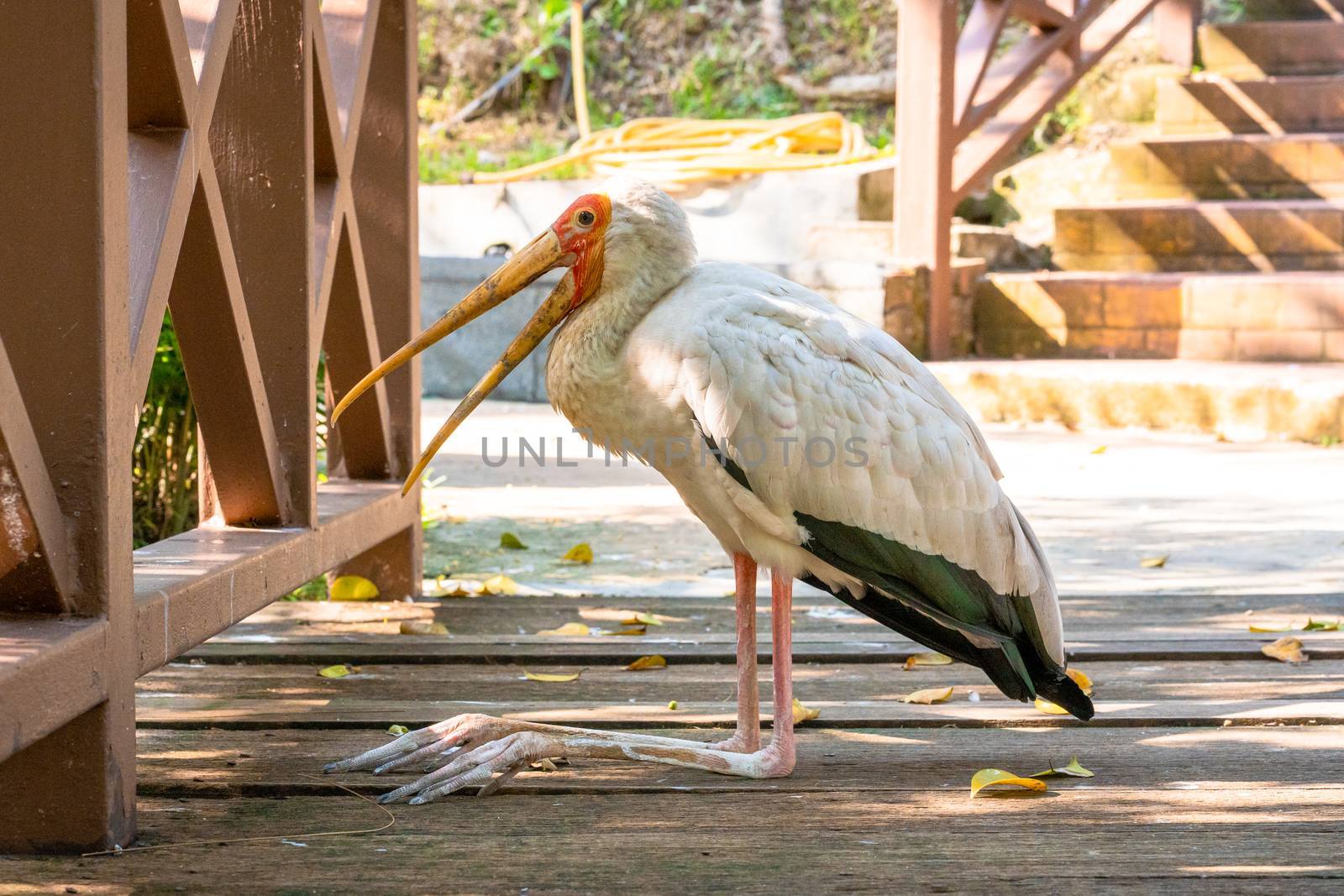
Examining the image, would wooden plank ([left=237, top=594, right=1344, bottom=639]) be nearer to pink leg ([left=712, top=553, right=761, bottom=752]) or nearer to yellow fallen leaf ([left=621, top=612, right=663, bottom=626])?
yellow fallen leaf ([left=621, top=612, right=663, bottom=626])

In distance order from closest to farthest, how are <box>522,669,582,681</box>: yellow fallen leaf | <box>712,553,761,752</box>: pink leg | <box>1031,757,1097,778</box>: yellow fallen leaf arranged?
<box>1031,757,1097,778</box>: yellow fallen leaf < <box>712,553,761,752</box>: pink leg < <box>522,669,582,681</box>: yellow fallen leaf

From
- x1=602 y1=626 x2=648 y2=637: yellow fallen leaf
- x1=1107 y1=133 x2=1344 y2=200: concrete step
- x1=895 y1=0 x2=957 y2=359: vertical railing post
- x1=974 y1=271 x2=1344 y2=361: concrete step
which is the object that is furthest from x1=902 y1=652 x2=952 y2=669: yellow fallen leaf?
x1=1107 y1=133 x2=1344 y2=200: concrete step

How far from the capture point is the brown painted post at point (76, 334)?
1.96 m

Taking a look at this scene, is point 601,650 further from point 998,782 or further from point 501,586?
point 998,782

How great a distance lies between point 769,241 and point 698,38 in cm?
511

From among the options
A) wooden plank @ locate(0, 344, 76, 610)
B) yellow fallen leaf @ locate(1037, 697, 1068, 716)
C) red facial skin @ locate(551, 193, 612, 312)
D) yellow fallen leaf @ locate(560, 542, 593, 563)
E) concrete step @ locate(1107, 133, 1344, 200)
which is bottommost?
yellow fallen leaf @ locate(560, 542, 593, 563)

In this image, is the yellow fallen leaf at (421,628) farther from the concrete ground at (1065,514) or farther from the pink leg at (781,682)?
the pink leg at (781,682)

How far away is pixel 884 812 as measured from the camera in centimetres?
237

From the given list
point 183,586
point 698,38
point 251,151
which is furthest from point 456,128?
point 183,586

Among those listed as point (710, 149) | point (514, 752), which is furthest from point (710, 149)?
point (514, 752)

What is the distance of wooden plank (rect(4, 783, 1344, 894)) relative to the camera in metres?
2.04

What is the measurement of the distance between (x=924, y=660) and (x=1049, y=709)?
19.2 inches

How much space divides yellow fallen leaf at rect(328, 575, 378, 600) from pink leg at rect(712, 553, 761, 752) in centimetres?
161

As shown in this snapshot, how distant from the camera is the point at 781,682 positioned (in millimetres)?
2648
